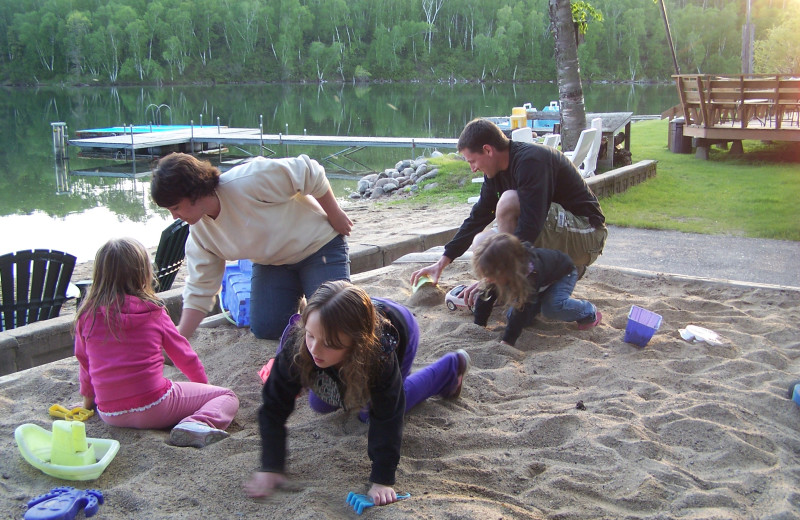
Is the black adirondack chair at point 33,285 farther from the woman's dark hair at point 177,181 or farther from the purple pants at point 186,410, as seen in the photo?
the purple pants at point 186,410

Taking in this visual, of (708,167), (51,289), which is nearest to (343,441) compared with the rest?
(51,289)

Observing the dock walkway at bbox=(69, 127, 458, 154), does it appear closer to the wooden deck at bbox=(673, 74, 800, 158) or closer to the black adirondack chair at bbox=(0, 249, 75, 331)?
the wooden deck at bbox=(673, 74, 800, 158)

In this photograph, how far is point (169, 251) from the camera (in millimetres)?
5801

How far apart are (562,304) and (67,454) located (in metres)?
2.79

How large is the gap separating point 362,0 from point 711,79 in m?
79.3

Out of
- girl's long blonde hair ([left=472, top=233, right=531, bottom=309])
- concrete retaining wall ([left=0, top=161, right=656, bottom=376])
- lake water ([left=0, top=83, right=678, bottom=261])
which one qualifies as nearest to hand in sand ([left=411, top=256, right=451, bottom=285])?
girl's long blonde hair ([left=472, top=233, right=531, bottom=309])

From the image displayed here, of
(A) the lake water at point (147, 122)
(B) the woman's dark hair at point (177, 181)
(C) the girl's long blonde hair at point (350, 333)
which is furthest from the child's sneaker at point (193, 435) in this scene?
(A) the lake water at point (147, 122)

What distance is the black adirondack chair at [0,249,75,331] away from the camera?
16.4 feet

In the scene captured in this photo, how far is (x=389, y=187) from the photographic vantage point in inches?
593

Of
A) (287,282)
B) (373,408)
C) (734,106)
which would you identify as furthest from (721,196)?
(373,408)

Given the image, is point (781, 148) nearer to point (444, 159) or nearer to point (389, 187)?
point (444, 159)

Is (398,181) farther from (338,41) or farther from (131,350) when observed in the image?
(338,41)

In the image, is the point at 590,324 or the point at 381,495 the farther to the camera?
the point at 590,324

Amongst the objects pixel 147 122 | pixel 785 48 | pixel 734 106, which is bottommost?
pixel 734 106
